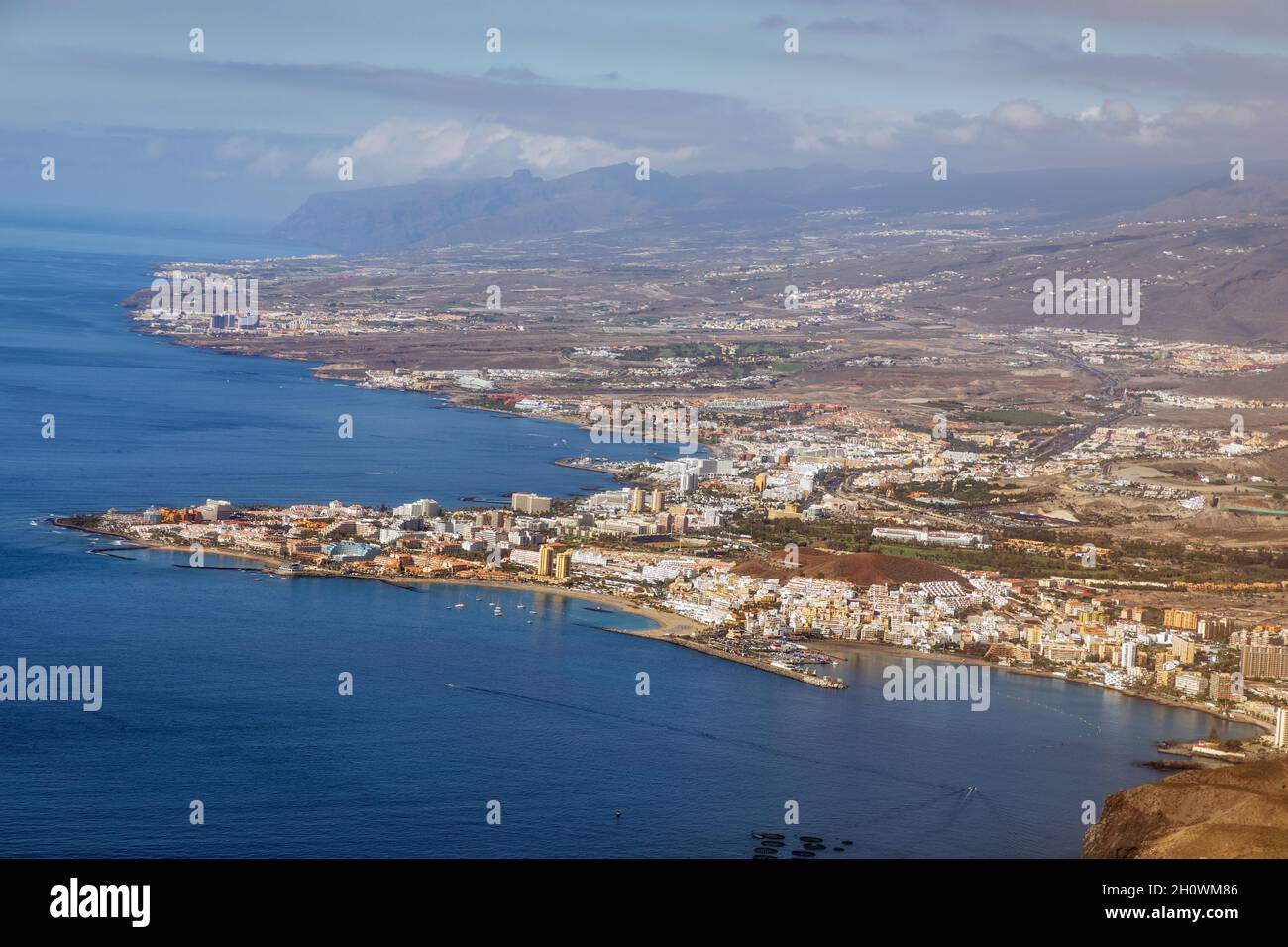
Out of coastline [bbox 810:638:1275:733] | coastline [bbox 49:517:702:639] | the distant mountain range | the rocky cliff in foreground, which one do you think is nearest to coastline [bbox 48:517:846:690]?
coastline [bbox 49:517:702:639]

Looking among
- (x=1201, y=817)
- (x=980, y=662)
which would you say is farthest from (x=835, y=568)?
(x=1201, y=817)

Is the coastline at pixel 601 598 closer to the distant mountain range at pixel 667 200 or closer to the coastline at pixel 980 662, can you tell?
the coastline at pixel 980 662

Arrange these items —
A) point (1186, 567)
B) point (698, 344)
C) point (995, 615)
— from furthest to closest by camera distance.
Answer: point (698, 344) → point (1186, 567) → point (995, 615)

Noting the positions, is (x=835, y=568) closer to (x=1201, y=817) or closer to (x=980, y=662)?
(x=980, y=662)

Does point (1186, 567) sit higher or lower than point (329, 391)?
lower
